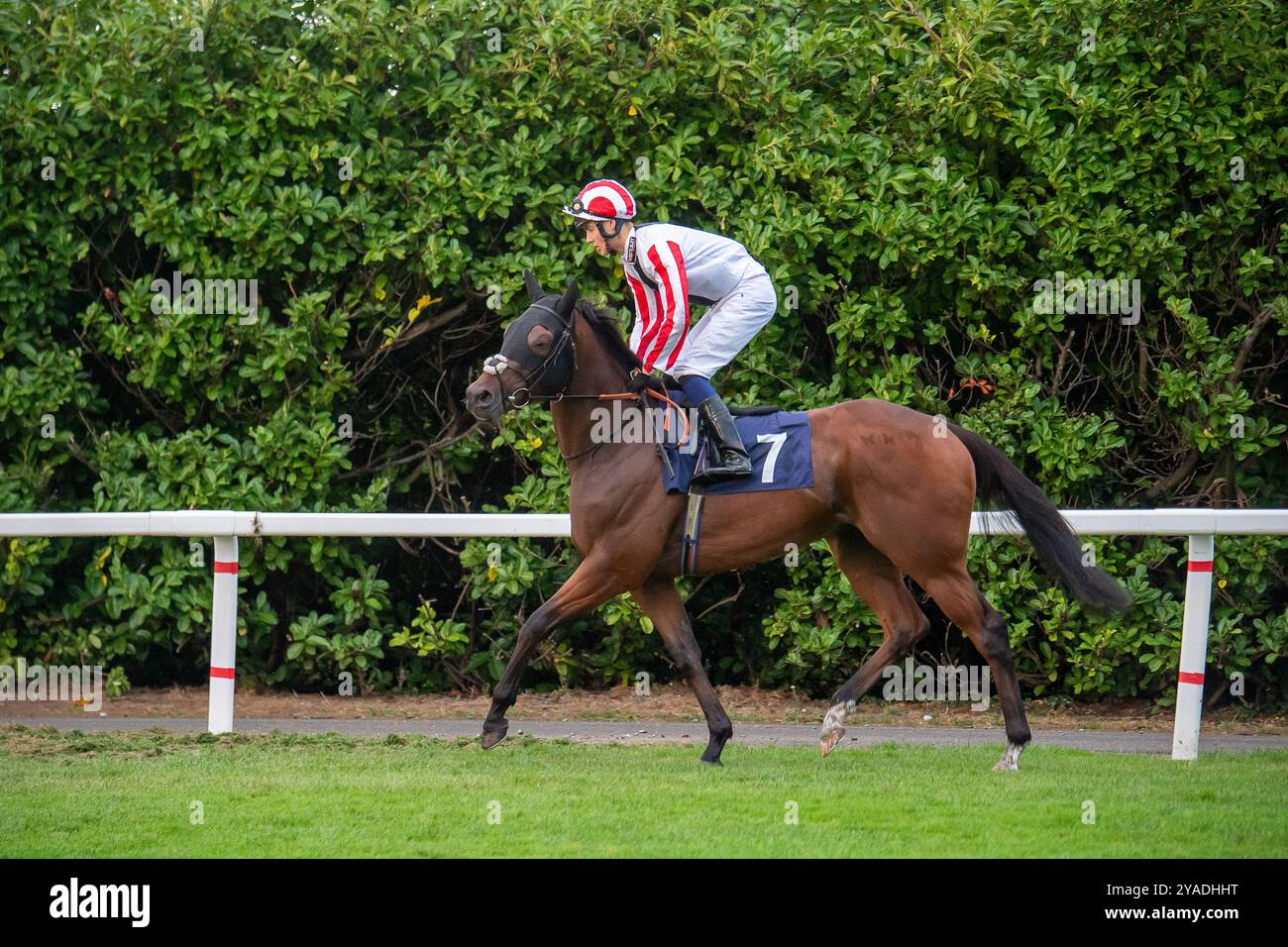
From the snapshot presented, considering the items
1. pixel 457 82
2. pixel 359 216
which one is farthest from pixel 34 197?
pixel 457 82

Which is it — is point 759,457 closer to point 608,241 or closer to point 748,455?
point 748,455

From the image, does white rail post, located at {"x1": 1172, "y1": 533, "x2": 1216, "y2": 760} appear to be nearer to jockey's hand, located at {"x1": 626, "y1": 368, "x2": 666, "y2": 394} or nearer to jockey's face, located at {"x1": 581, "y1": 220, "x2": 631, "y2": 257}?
jockey's hand, located at {"x1": 626, "y1": 368, "x2": 666, "y2": 394}

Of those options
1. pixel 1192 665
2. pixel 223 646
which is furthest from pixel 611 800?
pixel 1192 665

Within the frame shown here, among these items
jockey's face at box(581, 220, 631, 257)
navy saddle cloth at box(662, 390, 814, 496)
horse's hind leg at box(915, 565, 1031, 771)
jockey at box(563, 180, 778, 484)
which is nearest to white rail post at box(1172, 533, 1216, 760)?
horse's hind leg at box(915, 565, 1031, 771)

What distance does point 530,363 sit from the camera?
6.90 metres

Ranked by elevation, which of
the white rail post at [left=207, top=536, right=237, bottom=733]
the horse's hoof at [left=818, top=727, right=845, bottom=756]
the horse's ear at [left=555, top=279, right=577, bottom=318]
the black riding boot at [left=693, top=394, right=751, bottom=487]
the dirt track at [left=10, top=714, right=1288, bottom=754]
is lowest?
the dirt track at [left=10, top=714, right=1288, bottom=754]

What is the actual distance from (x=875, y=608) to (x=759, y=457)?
3.43ft

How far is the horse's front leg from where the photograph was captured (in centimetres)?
698

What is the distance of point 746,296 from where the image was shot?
715 cm

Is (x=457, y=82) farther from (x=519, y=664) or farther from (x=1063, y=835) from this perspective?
(x=1063, y=835)

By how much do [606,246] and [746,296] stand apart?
716mm

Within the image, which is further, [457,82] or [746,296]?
[457,82]

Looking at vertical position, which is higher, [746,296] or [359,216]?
[359,216]

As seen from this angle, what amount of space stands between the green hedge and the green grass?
1.61m
